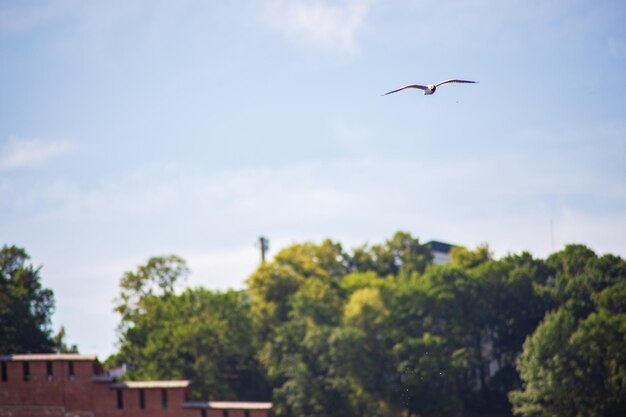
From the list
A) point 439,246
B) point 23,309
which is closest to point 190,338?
point 23,309

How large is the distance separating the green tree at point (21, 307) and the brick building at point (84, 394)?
18.6 metres

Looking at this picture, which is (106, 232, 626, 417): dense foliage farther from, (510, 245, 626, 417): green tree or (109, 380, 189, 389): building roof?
(109, 380, 189, 389): building roof

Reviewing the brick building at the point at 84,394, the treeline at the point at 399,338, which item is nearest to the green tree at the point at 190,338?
the treeline at the point at 399,338

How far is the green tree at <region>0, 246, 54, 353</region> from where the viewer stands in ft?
296

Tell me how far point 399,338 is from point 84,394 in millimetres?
30613

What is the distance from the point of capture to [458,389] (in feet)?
300

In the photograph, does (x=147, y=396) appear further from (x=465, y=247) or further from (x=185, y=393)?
(x=465, y=247)

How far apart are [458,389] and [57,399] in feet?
121

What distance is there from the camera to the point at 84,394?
6869cm

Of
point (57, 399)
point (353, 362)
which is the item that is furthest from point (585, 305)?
point (57, 399)

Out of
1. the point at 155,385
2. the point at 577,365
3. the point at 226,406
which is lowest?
the point at 226,406

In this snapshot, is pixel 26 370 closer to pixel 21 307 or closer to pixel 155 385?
pixel 155 385

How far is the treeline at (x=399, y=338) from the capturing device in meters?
84.1

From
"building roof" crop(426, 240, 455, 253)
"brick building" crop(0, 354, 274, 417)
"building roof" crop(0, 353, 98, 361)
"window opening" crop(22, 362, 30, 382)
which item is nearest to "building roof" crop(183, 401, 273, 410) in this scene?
"brick building" crop(0, 354, 274, 417)
